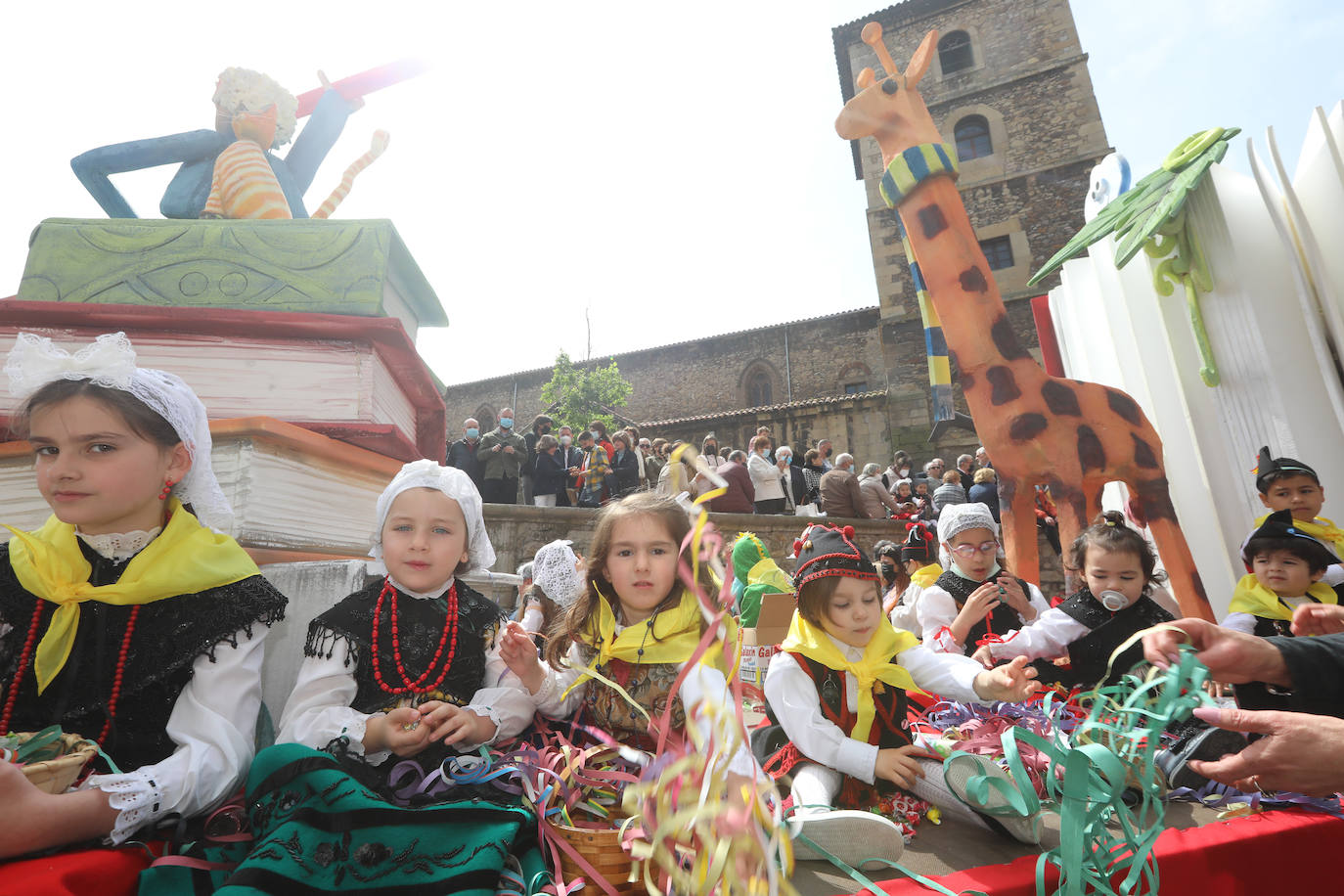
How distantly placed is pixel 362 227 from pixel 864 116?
13.1 feet

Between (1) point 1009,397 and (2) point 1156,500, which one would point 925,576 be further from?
(2) point 1156,500

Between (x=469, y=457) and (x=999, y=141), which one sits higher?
(x=999, y=141)

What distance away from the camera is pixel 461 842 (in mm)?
1236

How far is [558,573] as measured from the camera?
135 inches

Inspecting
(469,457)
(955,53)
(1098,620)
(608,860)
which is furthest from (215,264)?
(955,53)

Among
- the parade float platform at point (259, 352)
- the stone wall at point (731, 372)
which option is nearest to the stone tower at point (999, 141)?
the stone wall at point (731, 372)

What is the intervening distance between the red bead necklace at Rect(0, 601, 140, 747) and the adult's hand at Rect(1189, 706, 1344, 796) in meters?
2.28

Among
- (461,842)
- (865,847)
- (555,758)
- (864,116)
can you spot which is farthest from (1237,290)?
(461,842)

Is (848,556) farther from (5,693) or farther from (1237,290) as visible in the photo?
(1237,290)

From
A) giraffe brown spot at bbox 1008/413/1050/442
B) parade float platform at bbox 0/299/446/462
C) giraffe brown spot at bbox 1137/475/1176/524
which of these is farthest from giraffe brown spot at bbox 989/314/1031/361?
parade float platform at bbox 0/299/446/462

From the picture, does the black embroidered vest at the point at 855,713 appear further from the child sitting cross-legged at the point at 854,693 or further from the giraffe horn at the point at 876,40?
the giraffe horn at the point at 876,40

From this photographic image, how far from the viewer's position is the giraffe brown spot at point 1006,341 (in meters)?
4.37

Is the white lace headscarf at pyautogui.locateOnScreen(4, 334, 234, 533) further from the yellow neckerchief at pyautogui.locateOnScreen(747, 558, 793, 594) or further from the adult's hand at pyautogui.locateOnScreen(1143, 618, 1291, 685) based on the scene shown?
the yellow neckerchief at pyautogui.locateOnScreen(747, 558, 793, 594)

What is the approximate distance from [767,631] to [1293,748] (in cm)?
244
